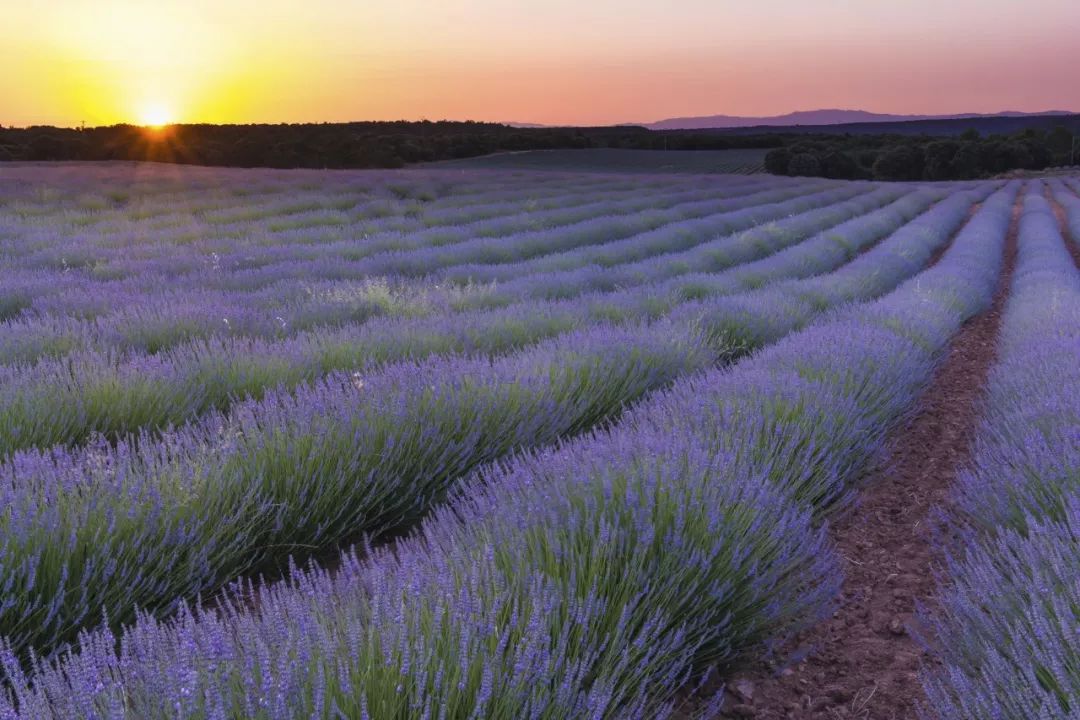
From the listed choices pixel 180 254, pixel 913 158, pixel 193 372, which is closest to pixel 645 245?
pixel 180 254

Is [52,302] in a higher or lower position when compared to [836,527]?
higher

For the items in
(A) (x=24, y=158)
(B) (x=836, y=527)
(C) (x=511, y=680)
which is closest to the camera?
(C) (x=511, y=680)

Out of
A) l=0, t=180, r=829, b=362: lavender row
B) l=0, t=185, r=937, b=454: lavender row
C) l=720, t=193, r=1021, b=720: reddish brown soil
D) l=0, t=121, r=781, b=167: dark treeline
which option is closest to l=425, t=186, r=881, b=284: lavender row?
l=0, t=180, r=829, b=362: lavender row

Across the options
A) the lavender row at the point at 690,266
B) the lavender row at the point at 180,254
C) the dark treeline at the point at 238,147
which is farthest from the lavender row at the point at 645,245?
the dark treeline at the point at 238,147

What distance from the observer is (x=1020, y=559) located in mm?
2178

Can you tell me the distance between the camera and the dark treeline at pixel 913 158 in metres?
54.9

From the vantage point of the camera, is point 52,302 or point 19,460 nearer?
point 19,460

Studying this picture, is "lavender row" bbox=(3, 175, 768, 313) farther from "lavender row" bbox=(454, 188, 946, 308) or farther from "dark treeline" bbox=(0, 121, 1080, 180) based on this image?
"dark treeline" bbox=(0, 121, 1080, 180)

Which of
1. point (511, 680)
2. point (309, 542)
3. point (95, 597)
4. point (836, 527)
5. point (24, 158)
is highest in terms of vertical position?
point (24, 158)

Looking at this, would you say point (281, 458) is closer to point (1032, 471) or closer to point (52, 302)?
point (1032, 471)

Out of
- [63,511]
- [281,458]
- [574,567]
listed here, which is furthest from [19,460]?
[574,567]

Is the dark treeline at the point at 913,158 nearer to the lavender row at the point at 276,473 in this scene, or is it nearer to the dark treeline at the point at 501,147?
the dark treeline at the point at 501,147

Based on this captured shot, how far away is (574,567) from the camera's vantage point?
184 centimetres

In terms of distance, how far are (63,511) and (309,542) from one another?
2.78 ft
